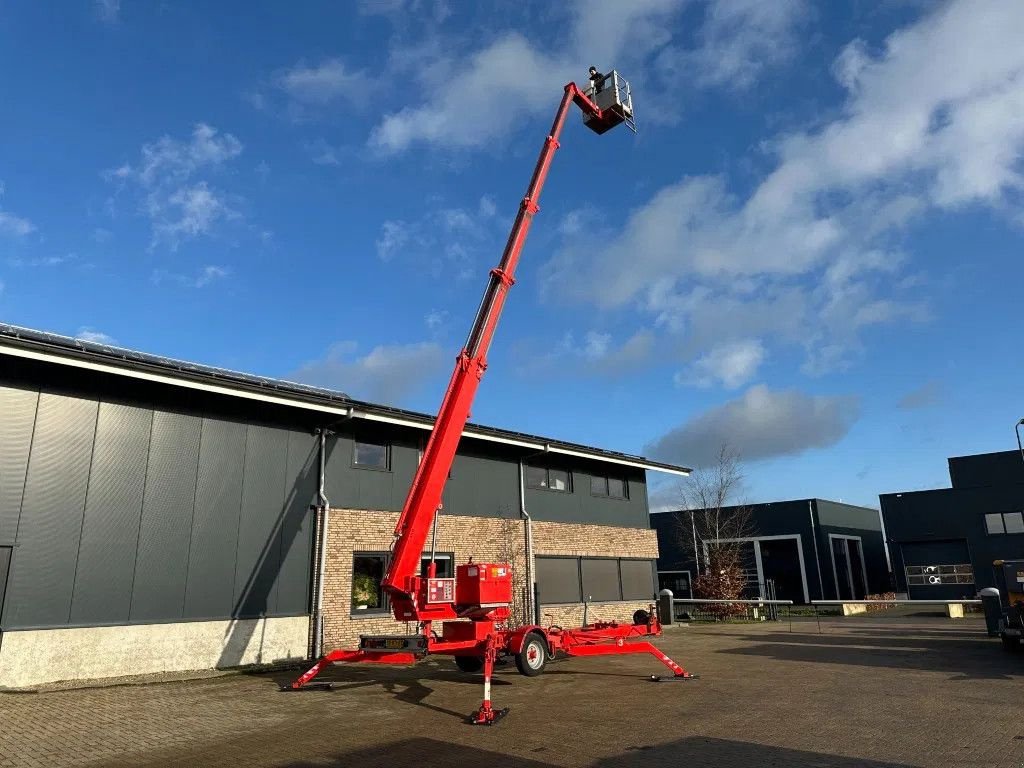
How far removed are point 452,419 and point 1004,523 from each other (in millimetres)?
42570

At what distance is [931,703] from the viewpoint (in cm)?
1115

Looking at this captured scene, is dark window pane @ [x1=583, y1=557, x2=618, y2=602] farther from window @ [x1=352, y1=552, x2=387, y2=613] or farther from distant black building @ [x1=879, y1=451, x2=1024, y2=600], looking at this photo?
distant black building @ [x1=879, y1=451, x2=1024, y2=600]

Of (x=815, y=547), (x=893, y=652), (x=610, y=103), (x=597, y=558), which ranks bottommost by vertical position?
(x=893, y=652)

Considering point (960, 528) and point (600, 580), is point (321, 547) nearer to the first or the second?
point (600, 580)

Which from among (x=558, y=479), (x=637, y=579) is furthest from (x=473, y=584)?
(x=637, y=579)

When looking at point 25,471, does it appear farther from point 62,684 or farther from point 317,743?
point 317,743

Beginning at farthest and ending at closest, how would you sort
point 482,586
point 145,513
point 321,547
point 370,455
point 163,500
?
point 370,455 → point 321,547 → point 163,500 → point 145,513 → point 482,586

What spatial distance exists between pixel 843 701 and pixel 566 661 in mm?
7606

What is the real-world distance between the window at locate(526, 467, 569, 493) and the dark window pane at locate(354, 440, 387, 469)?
Answer: 19.2ft

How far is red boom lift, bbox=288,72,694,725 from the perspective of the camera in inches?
502

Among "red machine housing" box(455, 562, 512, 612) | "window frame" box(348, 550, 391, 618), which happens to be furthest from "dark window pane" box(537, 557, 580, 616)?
"red machine housing" box(455, 562, 512, 612)

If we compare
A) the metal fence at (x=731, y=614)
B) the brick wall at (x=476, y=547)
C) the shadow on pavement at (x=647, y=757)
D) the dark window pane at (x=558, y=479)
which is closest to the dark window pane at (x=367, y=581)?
the brick wall at (x=476, y=547)

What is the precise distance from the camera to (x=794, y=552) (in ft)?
158

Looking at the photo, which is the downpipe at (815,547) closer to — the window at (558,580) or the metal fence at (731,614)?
the metal fence at (731,614)
